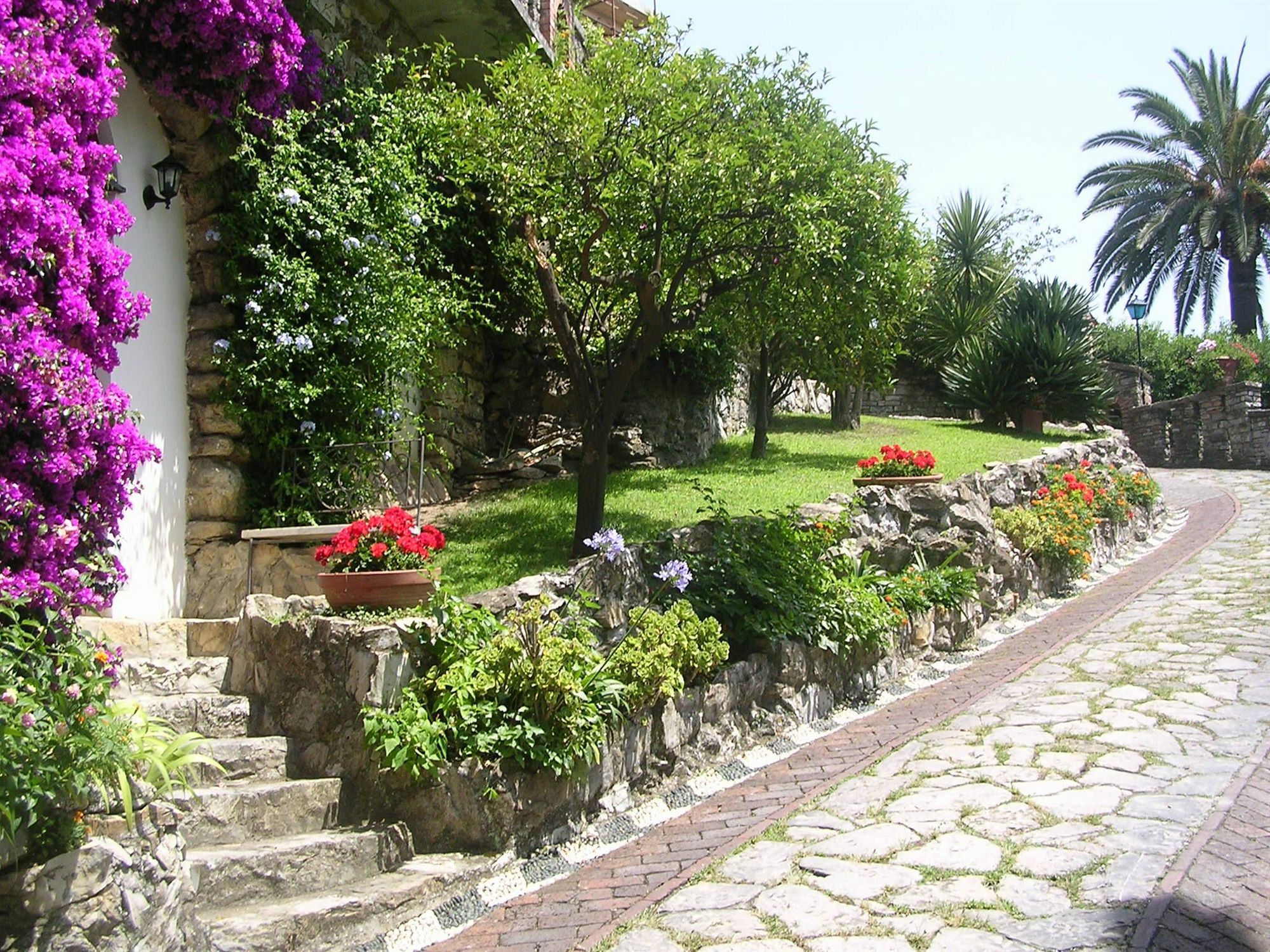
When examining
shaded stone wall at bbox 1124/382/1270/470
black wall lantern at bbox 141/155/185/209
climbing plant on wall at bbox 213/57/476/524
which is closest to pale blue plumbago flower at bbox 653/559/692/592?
climbing plant on wall at bbox 213/57/476/524

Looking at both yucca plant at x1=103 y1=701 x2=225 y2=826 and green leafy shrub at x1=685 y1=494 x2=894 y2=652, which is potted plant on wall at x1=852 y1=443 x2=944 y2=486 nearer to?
green leafy shrub at x1=685 y1=494 x2=894 y2=652

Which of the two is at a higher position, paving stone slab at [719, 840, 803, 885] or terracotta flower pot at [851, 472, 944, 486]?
terracotta flower pot at [851, 472, 944, 486]

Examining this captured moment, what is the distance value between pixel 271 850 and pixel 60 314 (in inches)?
120

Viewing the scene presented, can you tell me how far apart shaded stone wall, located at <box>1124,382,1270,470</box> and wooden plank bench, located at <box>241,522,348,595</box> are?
19.1 meters

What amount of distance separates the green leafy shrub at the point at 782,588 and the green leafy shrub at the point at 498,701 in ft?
4.57

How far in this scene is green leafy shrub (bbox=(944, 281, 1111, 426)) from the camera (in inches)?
675

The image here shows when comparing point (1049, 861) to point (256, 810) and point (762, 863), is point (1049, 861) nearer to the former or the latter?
point (762, 863)

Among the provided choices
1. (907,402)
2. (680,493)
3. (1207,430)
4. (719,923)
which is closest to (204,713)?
(719,923)

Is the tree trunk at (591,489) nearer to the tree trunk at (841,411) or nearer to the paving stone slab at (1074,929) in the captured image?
the paving stone slab at (1074,929)

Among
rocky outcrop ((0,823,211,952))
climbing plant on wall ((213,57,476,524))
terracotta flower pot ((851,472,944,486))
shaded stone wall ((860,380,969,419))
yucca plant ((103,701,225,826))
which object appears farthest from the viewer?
shaded stone wall ((860,380,969,419))

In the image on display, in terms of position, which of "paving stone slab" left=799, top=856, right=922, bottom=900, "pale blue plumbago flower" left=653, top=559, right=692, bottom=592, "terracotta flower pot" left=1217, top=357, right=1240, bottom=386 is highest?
"terracotta flower pot" left=1217, top=357, right=1240, bottom=386

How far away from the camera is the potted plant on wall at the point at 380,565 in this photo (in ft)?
16.8

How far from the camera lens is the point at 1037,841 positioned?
14.6 feet

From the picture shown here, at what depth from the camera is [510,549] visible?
8.02 meters
